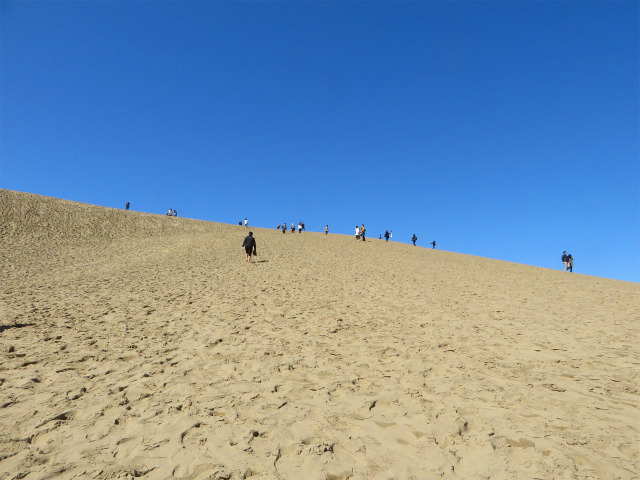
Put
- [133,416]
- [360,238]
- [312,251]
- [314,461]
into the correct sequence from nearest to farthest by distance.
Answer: [314,461] < [133,416] < [312,251] < [360,238]

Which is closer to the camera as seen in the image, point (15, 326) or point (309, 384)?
point (309, 384)

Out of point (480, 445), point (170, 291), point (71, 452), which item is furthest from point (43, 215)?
point (480, 445)

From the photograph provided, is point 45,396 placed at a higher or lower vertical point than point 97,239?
lower

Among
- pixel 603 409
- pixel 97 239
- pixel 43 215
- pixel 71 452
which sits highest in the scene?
pixel 43 215

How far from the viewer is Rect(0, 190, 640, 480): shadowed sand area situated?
4266mm

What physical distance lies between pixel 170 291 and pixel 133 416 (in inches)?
446

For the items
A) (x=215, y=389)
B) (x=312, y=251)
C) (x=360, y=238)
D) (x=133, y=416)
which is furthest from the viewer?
(x=360, y=238)

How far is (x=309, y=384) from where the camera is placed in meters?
6.59

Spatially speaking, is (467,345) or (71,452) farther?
(467,345)

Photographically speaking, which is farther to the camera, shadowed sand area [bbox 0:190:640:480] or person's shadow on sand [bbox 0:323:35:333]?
person's shadow on sand [bbox 0:323:35:333]

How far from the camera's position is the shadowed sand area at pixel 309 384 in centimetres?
427

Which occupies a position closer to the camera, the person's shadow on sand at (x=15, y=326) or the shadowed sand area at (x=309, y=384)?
the shadowed sand area at (x=309, y=384)

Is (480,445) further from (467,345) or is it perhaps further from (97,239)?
(97,239)

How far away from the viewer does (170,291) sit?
15766 millimetres
